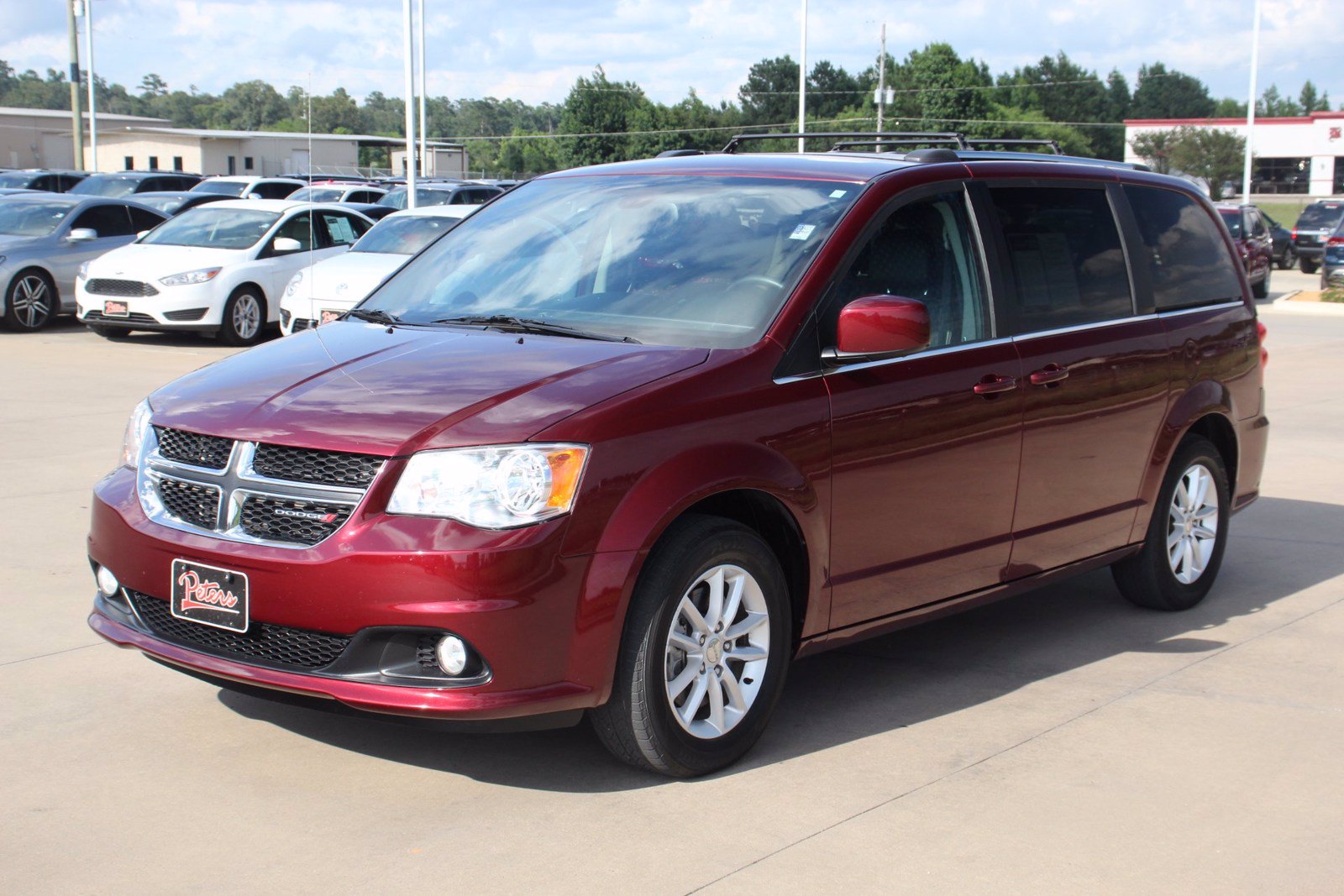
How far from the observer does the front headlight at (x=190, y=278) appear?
16938mm

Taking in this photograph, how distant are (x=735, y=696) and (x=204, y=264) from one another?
46.5 feet

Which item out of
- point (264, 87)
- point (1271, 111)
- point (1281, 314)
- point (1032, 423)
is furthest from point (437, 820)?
point (1271, 111)

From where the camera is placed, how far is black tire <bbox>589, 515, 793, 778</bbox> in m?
4.20

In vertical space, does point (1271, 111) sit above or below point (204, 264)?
above

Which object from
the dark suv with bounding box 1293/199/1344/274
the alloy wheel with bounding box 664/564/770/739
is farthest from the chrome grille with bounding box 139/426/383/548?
the dark suv with bounding box 1293/199/1344/274

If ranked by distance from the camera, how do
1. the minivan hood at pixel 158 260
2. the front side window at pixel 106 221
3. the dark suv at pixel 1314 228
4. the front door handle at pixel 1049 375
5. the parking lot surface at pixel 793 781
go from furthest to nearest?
the dark suv at pixel 1314 228 < the front side window at pixel 106 221 < the minivan hood at pixel 158 260 < the front door handle at pixel 1049 375 < the parking lot surface at pixel 793 781

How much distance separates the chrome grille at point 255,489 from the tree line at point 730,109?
78.8 meters

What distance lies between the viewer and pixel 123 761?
450 centimetres

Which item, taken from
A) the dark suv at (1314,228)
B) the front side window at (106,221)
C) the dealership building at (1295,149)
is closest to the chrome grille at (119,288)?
the front side window at (106,221)

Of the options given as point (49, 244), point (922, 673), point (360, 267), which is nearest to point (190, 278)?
point (360, 267)

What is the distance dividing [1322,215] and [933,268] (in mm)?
35444

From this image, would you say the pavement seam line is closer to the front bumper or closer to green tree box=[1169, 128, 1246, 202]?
the front bumper

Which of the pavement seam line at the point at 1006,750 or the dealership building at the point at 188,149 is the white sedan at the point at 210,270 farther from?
the dealership building at the point at 188,149

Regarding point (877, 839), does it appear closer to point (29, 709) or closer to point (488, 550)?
point (488, 550)
